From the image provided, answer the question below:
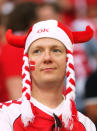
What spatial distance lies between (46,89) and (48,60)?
0.22 meters

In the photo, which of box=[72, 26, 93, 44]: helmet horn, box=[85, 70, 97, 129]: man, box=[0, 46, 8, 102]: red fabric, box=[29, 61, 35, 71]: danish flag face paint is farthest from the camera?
box=[85, 70, 97, 129]: man

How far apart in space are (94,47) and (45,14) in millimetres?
807

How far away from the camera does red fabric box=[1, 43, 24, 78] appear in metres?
4.34

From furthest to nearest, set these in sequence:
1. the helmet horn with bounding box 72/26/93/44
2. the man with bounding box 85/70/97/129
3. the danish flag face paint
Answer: the man with bounding box 85/70/97/129 → the helmet horn with bounding box 72/26/93/44 → the danish flag face paint

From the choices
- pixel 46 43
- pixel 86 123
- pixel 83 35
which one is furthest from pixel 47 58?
pixel 86 123

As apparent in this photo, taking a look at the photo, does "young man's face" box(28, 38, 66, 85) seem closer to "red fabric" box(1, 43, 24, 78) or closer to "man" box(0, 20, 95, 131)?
"man" box(0, 20, 95, 131)

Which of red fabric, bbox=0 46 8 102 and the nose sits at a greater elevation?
the nose

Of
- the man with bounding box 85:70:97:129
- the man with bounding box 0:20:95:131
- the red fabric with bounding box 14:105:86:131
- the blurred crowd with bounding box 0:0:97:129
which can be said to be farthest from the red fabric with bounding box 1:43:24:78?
the red fabric with bounding box 14:105:86:131

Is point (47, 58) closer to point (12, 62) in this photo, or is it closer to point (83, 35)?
point (83, 35)

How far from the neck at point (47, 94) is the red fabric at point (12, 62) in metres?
1.08

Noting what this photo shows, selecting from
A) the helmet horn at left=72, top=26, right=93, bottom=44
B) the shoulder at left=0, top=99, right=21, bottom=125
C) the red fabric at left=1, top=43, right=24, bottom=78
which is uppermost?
the helmet horn at left=72, top=26, right=93, bottom=44

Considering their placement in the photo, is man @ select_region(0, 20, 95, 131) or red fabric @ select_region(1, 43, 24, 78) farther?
red fabric @ select_region(1, 43, 24, 78)

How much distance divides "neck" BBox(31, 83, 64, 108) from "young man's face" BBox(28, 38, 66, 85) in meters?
0.06

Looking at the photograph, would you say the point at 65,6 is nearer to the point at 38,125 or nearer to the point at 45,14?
the point at 45,14
